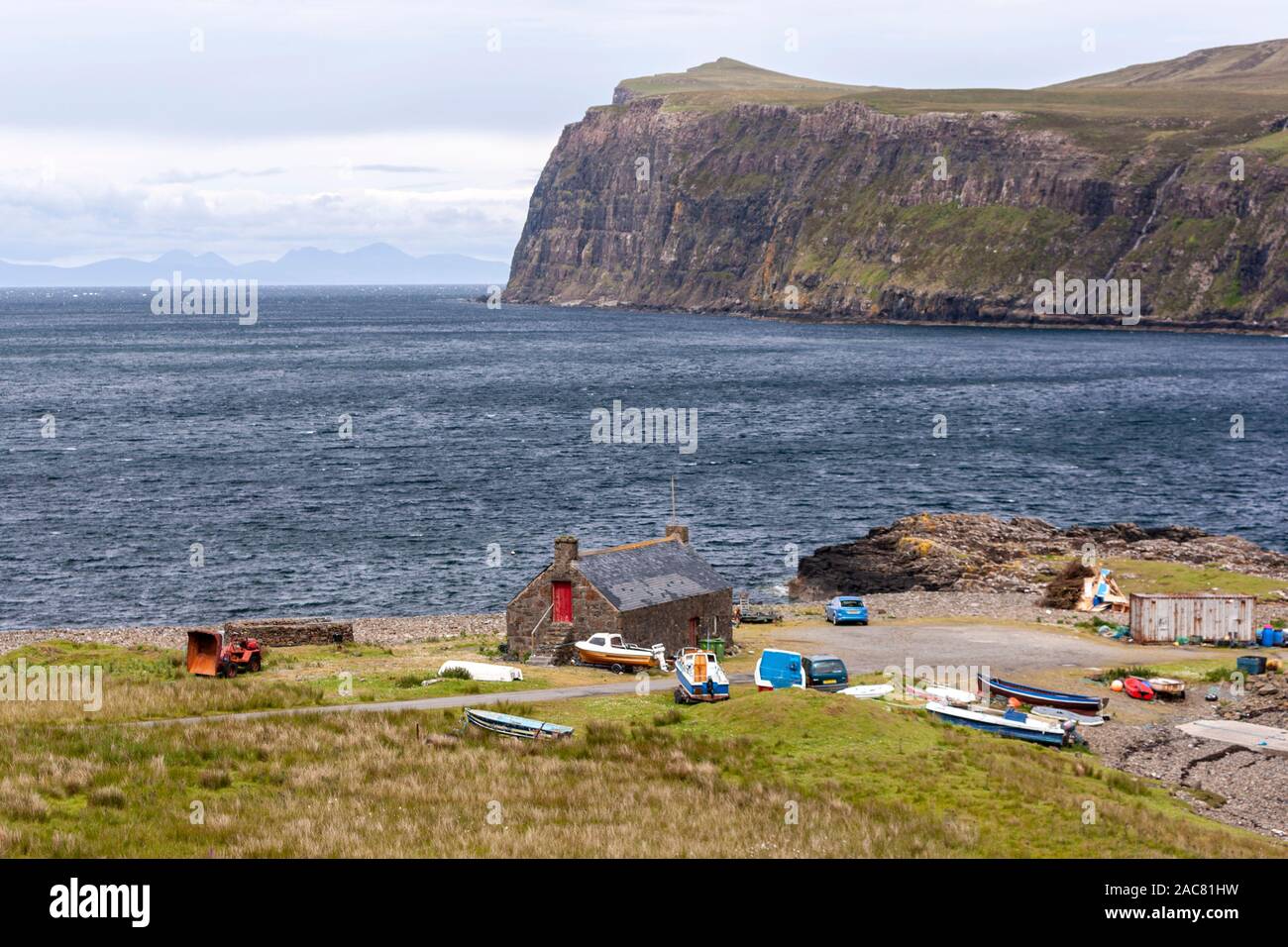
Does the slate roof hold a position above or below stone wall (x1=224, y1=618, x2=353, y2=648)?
above

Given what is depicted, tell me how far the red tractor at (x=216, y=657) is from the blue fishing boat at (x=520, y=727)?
40.5ft

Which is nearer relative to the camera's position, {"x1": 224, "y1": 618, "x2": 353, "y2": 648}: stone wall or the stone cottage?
the stone cottage

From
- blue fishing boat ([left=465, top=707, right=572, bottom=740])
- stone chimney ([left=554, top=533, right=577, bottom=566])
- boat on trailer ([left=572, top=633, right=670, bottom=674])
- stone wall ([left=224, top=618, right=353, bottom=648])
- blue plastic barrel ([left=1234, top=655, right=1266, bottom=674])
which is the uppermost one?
stone chimney ([left=554, top=533, right=577, bottom=566])

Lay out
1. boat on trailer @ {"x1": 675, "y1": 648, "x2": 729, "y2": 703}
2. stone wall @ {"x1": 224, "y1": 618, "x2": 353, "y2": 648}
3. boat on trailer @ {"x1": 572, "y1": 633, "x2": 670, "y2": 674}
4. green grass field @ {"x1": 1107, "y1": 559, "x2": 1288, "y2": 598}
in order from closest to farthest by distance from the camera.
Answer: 1. boat on trailer @ {"x1": 675, "y1": 648, "x2": 729, "y2": 703}
2. boat on trailer @ {"x1": 572, "y1": 633, "x2": 670, "y2": 674}
3. stone wall @ {"x1": 224, "y1": 618, "x2": 353, "y2": 648}
4. green grass field @ {"x1": 1107, "y1": 559, "x2": 1288, "y2": 598}

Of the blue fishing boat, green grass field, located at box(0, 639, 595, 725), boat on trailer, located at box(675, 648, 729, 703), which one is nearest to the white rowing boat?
boat on trailer, located at box(675, 648, 729, 703)

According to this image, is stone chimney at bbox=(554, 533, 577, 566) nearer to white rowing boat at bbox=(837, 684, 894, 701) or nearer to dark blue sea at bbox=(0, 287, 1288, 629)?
white rowing boat at bbox=(837, 684, 894, 701)

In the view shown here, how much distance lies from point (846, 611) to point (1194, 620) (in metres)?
13.0

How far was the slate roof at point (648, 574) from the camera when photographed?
45.1m

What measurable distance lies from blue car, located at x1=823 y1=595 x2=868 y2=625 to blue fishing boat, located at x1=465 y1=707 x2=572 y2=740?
2396 cm

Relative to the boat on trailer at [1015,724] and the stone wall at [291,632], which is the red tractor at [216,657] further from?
the boat on trailer at [1015,724]

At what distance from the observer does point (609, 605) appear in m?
44.4

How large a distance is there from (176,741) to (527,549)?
46.4 metres

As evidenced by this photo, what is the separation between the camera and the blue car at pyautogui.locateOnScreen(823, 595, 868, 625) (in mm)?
55156
